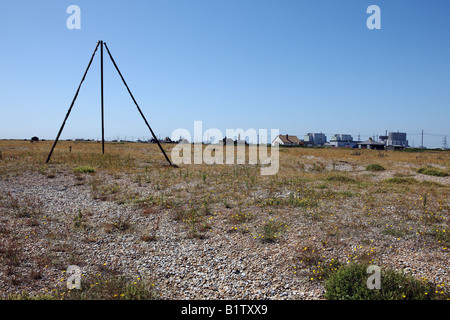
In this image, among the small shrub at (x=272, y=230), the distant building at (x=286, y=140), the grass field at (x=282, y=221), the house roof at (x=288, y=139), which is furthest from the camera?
the house roof at (x=288, y=139)

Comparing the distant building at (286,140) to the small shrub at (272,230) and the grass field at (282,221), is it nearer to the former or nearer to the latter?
the grass field at (282,221)

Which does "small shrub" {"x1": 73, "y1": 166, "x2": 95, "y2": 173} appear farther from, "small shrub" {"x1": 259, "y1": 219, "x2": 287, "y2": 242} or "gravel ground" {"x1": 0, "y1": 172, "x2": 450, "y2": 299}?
"small shrub" {"x1": 259, "y1": 219, "x2": 287, "y2": 242}

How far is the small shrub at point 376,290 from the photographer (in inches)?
197

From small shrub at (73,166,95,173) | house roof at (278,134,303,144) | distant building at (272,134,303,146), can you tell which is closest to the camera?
small shrub at (73,166,95,173)

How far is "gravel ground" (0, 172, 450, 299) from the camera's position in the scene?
570 centimetres

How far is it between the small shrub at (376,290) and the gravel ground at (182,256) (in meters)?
0.38

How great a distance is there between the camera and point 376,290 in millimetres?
5098

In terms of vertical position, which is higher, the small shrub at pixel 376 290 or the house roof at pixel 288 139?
the house roof at pixel 288 139

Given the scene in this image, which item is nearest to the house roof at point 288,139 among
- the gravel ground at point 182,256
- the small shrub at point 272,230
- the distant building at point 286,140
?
the distant building at point 286,140

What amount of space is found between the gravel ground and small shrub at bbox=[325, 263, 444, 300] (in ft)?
1.26

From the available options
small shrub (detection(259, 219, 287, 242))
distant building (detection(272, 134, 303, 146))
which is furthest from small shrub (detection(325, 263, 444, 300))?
distant building (detection(272, 134, 303, 146))

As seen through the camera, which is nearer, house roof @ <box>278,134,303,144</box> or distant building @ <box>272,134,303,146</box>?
distant building @ <box>272,134,303,146</box>

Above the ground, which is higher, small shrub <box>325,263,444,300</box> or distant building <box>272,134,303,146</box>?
distant building <box>272,134,303,146</box>

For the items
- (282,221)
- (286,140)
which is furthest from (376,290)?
(286,140)
